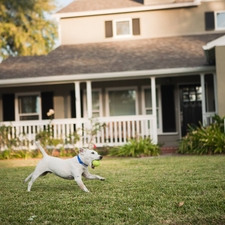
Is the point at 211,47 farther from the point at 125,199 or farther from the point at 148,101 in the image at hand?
the point at 125,199

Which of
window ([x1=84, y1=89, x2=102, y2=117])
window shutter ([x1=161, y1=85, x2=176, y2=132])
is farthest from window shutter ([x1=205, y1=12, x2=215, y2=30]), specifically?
window ([x1=84, y1=89, x2=102, y2=117])

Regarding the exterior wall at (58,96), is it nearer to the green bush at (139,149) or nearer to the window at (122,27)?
the window at (122,27)

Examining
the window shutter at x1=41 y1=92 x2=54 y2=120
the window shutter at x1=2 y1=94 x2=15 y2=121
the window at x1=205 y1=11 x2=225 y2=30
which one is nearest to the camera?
the window shutter at x1=41 y1=92 x2=54 y2=120

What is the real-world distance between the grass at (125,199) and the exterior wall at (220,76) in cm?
503

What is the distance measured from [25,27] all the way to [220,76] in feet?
68.9

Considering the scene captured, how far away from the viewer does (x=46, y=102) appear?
55.0 ft

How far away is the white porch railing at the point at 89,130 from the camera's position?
47.0 ft

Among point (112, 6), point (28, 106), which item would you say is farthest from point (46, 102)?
point (112, 6)

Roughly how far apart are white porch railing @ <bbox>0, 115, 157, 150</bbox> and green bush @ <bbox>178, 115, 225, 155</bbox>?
1389 mm

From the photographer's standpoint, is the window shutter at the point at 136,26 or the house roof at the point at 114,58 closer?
the house roof at the point at 114,58

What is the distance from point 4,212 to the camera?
17.7 ft

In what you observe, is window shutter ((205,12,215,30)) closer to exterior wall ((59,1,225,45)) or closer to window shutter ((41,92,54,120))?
exterior wall ((59,1,225,45))

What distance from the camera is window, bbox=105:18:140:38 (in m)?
18.3

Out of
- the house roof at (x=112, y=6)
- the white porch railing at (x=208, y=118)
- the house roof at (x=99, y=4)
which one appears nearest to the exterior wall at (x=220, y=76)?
the white porch railing at (x=208, y=118)
